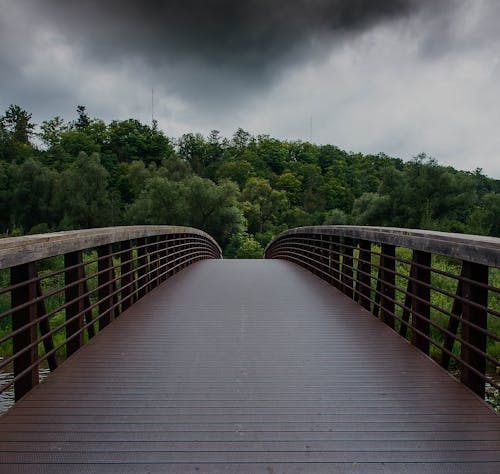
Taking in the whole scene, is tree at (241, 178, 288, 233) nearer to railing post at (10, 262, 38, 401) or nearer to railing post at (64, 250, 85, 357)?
railing post at (64, 250, 85, 357)

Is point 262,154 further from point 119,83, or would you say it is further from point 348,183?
point 119,83

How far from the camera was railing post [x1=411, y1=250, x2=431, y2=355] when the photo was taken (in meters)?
4.30

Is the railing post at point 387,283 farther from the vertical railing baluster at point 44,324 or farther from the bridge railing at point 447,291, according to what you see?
A: the vertical railing baluster at point 44,324

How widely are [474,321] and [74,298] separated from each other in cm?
319

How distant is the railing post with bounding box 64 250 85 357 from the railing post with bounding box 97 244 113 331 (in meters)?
0.72

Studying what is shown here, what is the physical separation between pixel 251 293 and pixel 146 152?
79.3 m

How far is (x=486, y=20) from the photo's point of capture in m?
17.6

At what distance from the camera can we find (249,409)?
303 centimetres

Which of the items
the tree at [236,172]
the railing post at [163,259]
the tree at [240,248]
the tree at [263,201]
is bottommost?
the tree at [240,248]

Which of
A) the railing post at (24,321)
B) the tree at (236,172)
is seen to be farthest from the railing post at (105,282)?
the tree at (236,172)

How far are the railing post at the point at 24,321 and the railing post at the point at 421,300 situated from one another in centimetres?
301

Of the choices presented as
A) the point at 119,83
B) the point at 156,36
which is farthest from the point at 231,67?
the point at 119,83

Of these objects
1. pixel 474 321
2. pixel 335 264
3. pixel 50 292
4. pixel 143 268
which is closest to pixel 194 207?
pixel 335 264

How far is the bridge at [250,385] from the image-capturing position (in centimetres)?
249
